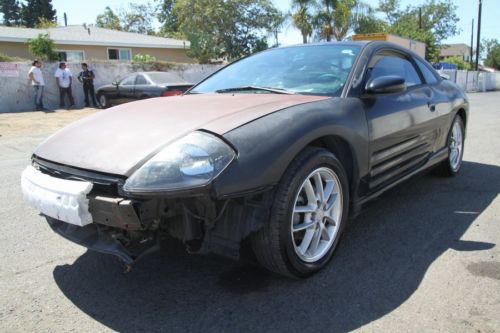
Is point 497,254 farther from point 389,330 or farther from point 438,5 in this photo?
point 438,5

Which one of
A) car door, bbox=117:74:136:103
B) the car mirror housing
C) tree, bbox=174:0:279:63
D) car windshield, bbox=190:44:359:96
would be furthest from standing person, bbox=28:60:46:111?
tree, bbox=174:0:279:63

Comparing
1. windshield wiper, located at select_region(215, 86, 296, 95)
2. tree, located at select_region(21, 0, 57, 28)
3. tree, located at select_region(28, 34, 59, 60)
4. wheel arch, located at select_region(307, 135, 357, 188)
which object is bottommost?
wheel arch, located at select_region(307, 135, 357, 188)

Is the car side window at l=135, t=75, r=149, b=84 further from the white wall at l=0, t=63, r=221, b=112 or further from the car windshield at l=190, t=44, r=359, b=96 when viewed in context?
the car windshield at l=190, t=44, r=359, b=96

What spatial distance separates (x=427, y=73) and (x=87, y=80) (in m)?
14.6

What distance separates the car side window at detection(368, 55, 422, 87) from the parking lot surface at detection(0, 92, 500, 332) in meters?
1.20

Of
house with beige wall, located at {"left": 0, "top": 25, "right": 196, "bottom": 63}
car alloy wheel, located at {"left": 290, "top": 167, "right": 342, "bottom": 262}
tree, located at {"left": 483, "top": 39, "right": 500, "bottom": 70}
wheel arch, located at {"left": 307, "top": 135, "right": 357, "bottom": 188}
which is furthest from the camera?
tree, located at {"left": 483, "top": 39, "right": 500, "bottom": 70}

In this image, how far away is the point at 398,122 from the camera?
11.1ft

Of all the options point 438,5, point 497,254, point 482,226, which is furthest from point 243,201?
point 438,5

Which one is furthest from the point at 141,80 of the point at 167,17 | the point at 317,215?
the point at 167,17

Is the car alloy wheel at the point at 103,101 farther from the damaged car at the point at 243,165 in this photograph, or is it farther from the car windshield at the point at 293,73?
the damaged car at the point at 243,165

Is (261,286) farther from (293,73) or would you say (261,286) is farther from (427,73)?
(427,73)

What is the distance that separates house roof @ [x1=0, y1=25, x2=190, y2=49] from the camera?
77.4ft

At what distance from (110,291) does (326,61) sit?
7.40ft

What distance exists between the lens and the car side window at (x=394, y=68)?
3.48 metres
